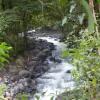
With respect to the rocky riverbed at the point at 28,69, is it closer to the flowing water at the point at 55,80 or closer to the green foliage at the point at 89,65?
the flowing water at the point at 55,80

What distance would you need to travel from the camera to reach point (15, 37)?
1040cm

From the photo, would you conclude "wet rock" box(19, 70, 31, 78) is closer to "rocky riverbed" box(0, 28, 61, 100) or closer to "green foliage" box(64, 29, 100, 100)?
"rocky riverbed" box(0, 28, 61, 100)

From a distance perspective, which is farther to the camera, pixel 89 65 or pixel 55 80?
pixel 55 80

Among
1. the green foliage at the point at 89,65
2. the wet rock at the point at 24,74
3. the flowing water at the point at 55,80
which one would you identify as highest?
the green foliage at the point at 89,65

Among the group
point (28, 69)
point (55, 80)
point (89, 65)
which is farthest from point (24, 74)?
point (89, 65)

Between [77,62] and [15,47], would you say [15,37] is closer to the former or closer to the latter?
[15,47]

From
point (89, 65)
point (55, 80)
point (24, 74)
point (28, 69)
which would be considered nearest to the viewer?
point (89, 65)

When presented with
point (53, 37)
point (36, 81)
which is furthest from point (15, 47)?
point (53, 37)

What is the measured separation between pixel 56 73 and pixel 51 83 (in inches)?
28.8

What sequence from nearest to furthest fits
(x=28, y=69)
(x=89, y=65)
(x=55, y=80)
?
(x=89, y=65) → (x=55, y=80) → (x=28, y=69)

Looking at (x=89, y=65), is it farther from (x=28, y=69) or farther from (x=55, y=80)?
(x=28, y=69)

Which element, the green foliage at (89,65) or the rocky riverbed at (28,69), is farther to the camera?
the rocky riverbed at (28,69)

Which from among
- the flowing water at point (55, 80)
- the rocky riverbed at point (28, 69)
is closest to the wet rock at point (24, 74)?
the rocky riverbed at point (28, 69)

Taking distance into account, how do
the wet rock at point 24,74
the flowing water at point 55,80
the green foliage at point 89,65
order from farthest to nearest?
the wet rock at point 24,74
the flowing water at point 55,80
the green foliage at point 89,65
